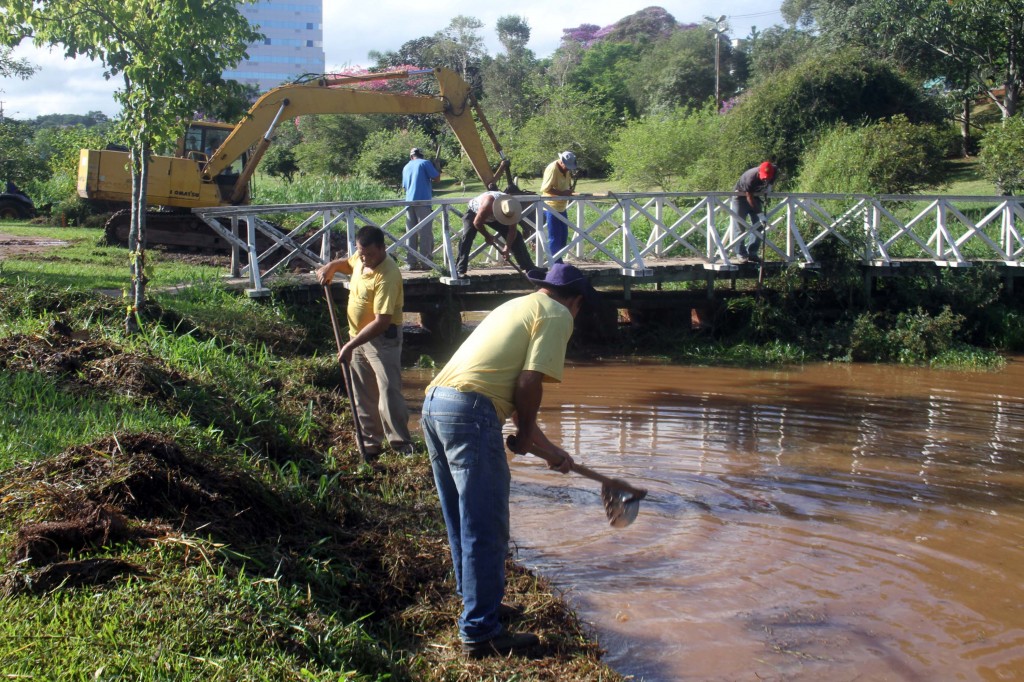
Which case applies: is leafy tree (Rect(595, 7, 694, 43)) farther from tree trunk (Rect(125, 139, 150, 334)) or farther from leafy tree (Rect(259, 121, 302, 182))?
Result: tree trunk (Rect(125, 139, 150, 334))

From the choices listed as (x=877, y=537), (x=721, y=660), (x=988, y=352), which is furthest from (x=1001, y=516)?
(x=988, y=352)

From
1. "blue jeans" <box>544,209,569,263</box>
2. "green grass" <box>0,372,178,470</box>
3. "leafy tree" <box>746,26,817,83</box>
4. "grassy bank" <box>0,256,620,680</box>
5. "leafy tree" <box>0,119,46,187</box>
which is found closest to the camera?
"grassy bank" <box>0,256,620,680</box>

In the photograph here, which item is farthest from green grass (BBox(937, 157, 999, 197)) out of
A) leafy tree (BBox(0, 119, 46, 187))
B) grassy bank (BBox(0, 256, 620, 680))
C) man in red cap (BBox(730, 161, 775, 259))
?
leafy tree (BBox(0, 119, 46, 187))

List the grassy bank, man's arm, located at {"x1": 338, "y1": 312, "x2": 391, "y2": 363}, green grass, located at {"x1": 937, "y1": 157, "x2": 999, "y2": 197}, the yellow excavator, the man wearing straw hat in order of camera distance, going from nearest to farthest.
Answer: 1. the grassy bank
2. man's arm, located at {"x1": 338, "y1": 312, "x2": 391, "y2": 363}
3. the man wearing straw hat
4. the yellow excavator
5. green grass, located at {"x1": 937, "y1": 157, "x2": 999, "y2": 197}

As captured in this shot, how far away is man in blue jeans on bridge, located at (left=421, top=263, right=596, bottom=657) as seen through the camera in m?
3.96

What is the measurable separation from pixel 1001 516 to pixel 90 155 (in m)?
15.3

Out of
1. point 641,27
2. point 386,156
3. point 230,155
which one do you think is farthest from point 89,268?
point 641,27

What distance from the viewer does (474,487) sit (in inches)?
157

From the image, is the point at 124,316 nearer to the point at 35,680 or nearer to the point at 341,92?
the point at 35,680

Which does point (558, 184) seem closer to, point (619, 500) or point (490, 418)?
point (619, 500)

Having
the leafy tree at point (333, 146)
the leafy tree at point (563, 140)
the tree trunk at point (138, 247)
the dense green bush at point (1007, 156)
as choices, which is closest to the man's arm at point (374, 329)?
the tree trunk at point (138, 247)

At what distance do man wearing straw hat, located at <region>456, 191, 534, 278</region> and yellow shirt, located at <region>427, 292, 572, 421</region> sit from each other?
5.50 metres

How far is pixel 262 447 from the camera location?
634 cm

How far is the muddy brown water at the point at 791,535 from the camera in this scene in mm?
4723
